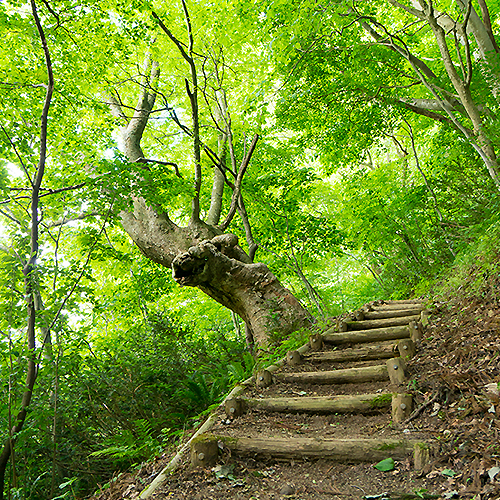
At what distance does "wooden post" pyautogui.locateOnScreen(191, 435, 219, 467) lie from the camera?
8.25 feet

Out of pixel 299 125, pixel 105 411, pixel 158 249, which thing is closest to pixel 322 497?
pixel 105 411

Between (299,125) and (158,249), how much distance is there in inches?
197

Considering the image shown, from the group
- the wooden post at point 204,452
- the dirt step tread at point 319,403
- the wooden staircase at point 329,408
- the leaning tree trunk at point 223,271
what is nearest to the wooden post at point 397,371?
the wooden staircase at point 329,408

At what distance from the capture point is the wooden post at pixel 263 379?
12.4ft

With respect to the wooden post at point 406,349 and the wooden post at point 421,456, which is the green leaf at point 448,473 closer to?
the wooden post at point 421,456

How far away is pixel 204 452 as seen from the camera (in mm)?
2535

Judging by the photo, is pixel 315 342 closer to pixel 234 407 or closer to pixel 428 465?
pixel 234 407

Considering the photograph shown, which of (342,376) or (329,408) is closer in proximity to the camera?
(329,408)

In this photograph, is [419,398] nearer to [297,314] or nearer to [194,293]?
[297,314]

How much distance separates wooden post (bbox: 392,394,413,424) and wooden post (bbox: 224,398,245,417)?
52.8 inches

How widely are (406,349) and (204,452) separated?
245 centimetres

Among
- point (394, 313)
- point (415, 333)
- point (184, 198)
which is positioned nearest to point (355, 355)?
point (415, 333)

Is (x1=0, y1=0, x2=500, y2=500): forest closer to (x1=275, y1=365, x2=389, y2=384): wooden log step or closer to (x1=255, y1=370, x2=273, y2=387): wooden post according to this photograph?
(x1=255, y1=370, x2=273, y2=387): wooden post

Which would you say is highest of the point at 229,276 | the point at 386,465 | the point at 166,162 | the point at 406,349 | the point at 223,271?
the point at 166,162
